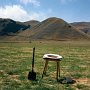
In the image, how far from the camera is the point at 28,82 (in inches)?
637

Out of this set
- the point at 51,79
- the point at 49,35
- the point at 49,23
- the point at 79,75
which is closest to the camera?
the point at 51,79

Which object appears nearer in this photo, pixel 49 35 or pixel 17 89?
pixel 17 89

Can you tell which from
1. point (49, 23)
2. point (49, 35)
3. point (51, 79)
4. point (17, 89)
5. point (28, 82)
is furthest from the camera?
point (49, 23)

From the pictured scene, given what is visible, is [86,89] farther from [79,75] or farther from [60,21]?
[60,21]

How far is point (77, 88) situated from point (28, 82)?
2637 millimetres

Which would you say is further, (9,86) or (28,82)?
(28,82)

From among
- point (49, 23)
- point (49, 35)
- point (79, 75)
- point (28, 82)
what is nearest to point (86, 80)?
point (79, 75)

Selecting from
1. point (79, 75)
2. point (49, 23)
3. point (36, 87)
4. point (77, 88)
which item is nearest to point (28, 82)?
point (36, 87)

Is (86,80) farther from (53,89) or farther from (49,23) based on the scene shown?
(49,23)

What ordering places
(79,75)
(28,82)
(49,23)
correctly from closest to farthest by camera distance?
(28,82), (79,75), (49,23)

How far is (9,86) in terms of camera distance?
1502 centimetres

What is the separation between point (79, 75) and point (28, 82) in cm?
442

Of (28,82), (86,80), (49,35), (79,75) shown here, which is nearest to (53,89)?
(28,82)

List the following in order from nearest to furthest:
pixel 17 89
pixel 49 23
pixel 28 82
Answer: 1. pixel 17 89
2. pixel 28 82
3. pixel 49 23
